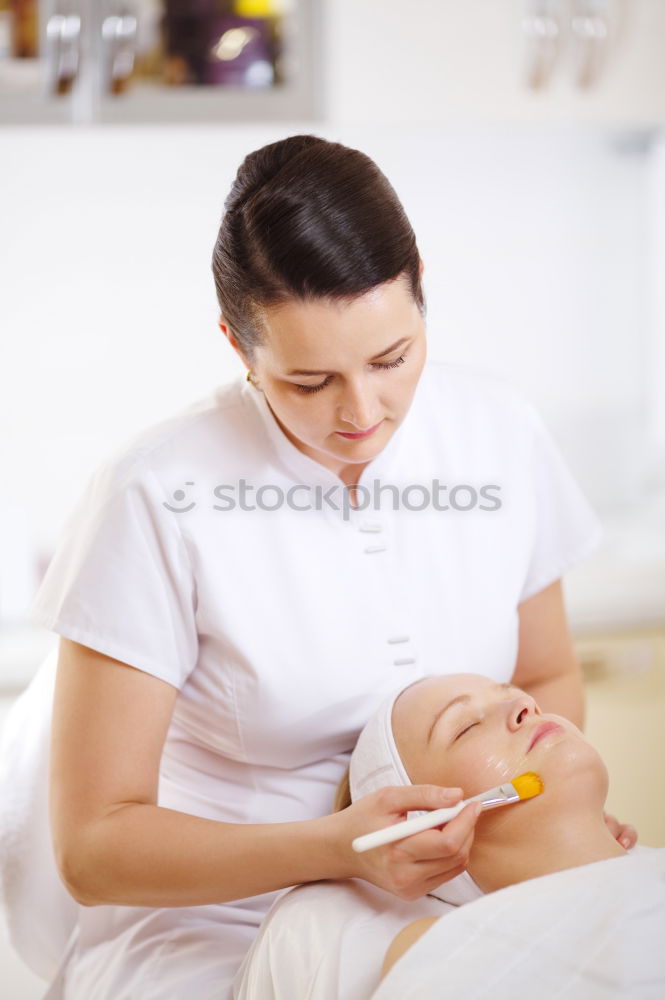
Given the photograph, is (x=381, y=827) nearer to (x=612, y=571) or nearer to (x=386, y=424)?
(x=386, y=424)

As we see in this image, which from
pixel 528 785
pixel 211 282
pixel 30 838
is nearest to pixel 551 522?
pixel 528 785

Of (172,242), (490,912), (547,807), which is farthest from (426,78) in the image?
(490,912)

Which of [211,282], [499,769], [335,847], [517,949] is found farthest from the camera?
[211,282]

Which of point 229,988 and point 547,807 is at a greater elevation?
point 547,807

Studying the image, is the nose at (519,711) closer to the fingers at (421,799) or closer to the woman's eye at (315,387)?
the fingers at (421,799)

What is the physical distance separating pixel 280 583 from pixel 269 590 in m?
0.02

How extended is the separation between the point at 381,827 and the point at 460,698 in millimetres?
244

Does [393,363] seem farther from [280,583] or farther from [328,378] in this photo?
[280,583]

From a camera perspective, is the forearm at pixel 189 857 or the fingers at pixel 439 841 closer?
the fingers at pixel 439 841

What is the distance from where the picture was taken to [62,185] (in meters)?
2.37

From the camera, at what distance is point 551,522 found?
1488mm

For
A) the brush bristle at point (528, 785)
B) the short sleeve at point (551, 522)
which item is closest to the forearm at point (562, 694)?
the short sleeve at point (551, 522)

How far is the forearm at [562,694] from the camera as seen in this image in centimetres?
147

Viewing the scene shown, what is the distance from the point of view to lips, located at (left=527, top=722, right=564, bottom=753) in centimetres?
118
